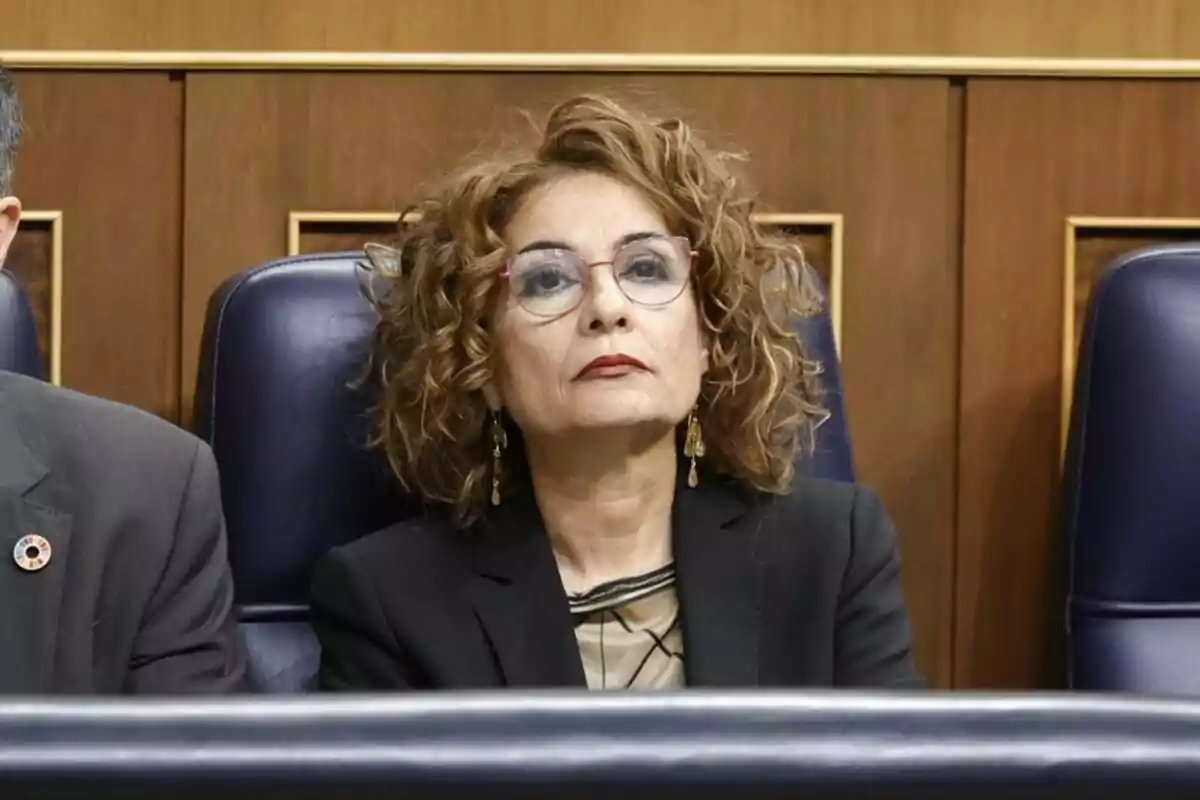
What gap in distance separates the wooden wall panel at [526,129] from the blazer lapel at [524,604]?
559mm

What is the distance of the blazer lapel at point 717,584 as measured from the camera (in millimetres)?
1223

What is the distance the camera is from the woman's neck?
4.24 ft

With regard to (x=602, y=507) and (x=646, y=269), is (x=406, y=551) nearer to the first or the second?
(x=602, y=507)

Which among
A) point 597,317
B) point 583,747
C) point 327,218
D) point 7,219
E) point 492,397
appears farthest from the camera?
point 327,218

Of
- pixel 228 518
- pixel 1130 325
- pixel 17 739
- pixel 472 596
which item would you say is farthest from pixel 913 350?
pixel 17 739

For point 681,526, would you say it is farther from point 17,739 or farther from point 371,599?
point 17,739

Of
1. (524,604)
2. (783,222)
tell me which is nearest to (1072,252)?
(783,222)

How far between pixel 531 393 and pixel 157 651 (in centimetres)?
38

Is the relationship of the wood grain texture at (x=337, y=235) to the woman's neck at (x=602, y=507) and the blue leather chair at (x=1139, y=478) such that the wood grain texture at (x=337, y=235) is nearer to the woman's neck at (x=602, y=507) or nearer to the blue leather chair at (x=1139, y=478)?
the woman's neck at (x=602, y=507)

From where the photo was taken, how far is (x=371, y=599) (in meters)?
1.25

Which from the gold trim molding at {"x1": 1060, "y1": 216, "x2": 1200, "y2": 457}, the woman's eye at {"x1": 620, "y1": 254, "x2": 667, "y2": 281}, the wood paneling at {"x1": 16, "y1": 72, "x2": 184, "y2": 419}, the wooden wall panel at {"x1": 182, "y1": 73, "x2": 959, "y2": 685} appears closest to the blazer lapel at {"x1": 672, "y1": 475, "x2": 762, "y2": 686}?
the woman's eye at {"x1": 620, "y1": 254, "x2": 667, "y2": 281}

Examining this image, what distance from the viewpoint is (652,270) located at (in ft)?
4.12

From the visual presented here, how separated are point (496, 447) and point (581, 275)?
20 centimetres

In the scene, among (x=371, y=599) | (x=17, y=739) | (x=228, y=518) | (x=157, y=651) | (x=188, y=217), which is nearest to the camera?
(x=17, y=739)
